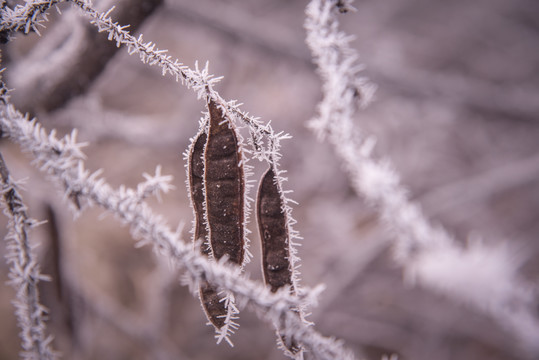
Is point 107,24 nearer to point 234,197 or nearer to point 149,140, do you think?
point 234,197

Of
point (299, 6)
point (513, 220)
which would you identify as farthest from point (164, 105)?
point (513, 220)

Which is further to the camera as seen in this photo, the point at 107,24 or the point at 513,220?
the point at 513,220

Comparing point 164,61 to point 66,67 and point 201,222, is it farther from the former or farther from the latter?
point 66,67

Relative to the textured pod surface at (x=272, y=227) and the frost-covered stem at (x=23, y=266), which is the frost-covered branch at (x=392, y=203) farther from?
the frost-covered stem at (x=23, y=266)

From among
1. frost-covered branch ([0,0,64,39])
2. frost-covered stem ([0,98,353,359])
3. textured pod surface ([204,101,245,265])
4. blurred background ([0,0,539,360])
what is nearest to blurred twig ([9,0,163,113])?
frost-covered branch ([0,0,64,39])

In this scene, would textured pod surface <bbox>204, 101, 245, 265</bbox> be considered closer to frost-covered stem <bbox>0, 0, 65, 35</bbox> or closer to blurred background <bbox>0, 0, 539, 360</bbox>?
frost-covered stem <bbox>0, 0, 65, 35</bbox>

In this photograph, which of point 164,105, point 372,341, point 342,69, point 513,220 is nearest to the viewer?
point 342,69

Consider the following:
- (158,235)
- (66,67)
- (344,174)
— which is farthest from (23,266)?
(344,174)
